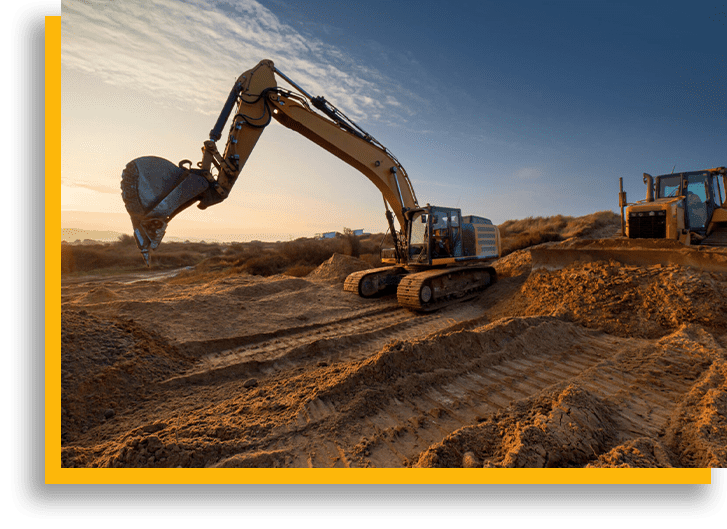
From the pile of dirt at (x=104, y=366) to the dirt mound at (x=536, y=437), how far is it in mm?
2929

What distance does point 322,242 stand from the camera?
17250mm

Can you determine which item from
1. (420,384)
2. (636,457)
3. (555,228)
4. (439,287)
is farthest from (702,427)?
(555,228)

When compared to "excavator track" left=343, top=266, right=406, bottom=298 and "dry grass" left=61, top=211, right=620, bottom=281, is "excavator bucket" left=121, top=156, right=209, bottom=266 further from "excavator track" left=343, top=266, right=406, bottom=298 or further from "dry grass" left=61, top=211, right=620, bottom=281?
"dry grass" left=61, top=211, right=620, bottom=281

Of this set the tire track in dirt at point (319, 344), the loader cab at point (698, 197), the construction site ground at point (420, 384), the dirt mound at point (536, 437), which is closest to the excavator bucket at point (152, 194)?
the construction site ground at point (420, 384)

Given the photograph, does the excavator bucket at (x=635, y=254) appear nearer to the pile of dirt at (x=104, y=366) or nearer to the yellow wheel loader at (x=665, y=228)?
the yellow wheel loader at (x=665, y=228)

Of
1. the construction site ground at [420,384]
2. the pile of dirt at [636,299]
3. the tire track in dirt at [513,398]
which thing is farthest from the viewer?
the pile of dirt at [636,299]

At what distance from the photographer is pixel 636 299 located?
197 inches

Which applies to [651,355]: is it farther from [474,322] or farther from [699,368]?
[474,322]

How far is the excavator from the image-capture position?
3.87 metres

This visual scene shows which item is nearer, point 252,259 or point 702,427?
point 702,427

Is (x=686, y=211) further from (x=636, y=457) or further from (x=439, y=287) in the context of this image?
(x=636, y=457)

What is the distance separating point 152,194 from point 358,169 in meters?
5.03

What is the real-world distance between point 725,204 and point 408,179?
7.37 meters

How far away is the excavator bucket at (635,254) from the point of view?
5.05 meters
